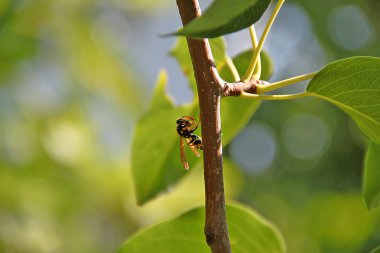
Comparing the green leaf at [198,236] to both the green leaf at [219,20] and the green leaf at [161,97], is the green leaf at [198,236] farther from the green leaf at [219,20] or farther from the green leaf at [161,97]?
the green leaf at [219,20]

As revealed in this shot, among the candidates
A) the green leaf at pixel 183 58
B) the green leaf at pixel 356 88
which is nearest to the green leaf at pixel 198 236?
the green leaf at pixel 356 88

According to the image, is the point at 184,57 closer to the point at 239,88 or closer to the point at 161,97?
the point at 161,97

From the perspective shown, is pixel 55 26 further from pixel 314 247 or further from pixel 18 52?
pixel 314 247

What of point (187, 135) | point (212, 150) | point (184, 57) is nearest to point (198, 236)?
point (187, 135)

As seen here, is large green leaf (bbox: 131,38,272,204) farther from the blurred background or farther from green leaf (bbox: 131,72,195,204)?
the blurred background


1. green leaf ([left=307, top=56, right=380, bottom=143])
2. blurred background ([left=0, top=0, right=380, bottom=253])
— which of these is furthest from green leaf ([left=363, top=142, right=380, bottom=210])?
blurred background ([left=0, top=0, right=380, bottom=253])

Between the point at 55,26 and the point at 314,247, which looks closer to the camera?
the point at 55,26

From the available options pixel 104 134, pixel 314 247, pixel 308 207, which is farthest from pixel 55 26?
pixel 308 207
